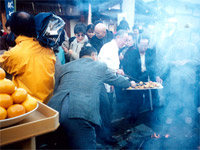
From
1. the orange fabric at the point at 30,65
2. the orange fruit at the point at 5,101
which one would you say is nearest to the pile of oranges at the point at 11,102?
the orange fruit at the point at 5,101

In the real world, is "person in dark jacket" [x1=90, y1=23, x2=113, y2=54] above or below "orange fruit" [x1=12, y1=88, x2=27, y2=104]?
above

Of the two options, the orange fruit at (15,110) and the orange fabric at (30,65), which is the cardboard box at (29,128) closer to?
the orange fruit at (15,110)

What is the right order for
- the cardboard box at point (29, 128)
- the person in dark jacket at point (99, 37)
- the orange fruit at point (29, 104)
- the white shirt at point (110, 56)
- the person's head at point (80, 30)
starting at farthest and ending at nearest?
the person in dark jacket at point (99, 37) < the person's head at point (80, 30) < the white shirt at point (110, 56) < the orange fruit at point (29, 104) < the cardboard box at point (29, 128)

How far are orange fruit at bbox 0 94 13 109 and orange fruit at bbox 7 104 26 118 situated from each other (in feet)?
0.13

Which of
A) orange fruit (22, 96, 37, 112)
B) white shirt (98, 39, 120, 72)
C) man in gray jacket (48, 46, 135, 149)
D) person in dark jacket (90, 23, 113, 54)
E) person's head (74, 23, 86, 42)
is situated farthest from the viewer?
person in dark jacket (90, 23, 113, 54)

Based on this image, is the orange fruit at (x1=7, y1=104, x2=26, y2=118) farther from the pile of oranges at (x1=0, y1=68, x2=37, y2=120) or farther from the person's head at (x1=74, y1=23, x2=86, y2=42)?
the person's head at (x1=74, y1=23, x2=86, y2=42)

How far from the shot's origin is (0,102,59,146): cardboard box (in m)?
1.15

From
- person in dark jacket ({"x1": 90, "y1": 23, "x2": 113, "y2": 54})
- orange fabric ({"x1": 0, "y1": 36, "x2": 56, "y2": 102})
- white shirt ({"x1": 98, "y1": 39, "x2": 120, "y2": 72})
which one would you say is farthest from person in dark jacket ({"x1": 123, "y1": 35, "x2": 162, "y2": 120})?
orange fabric ({"x1": 0, "y1": 36, "x2": 56, "y2": 102})

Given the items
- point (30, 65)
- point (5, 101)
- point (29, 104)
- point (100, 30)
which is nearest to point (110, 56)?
point (100, 30)

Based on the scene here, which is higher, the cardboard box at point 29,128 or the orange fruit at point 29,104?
the orange fruit at point 29,104

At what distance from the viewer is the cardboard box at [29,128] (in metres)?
1.15

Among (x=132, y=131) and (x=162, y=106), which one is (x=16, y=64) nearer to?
(x=132, y=131)

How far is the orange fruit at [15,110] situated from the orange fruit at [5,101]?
0.04 meters

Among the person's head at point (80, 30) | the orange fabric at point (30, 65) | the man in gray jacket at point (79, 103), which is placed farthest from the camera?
the person's head at point (80, 30)
